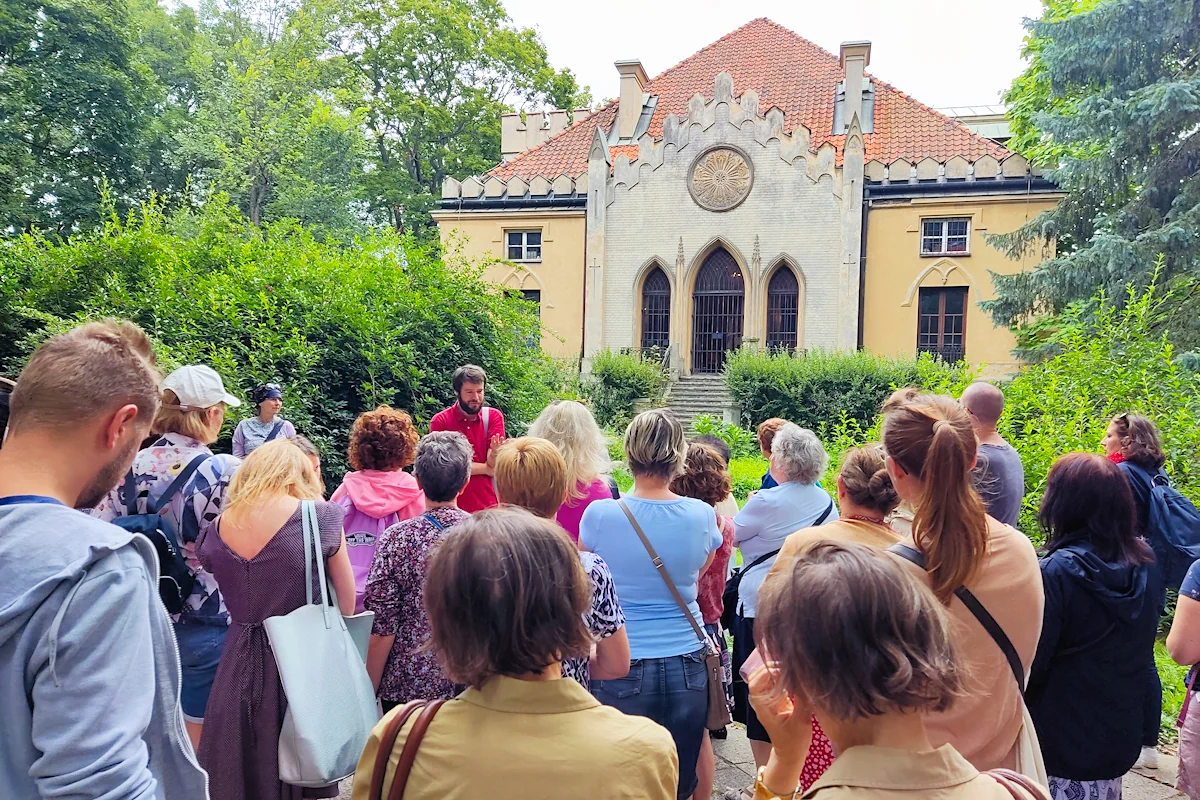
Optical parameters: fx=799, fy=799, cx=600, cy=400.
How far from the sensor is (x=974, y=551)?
91.0 inches

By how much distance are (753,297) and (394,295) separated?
16.9 metres

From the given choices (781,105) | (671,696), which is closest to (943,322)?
(781,105)

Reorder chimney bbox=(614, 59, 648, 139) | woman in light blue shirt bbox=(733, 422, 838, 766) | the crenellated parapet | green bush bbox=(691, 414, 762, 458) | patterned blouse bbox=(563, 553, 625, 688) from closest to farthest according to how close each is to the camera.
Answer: patterned blouse bbox=(563, 553, 625, 688)
woman in light blue shirt bbox=(733, 422, 838, 766)
green bush bbox=(691, 414, 762, 458)
the crenellated parapet
chimney bbox=(614, 59, 648, 139)

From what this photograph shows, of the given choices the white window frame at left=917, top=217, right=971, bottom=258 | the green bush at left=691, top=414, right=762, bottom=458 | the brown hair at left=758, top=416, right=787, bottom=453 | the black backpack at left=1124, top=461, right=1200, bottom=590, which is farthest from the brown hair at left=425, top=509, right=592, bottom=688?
the white window frame at left=917, top=217, right=971, bottom=258

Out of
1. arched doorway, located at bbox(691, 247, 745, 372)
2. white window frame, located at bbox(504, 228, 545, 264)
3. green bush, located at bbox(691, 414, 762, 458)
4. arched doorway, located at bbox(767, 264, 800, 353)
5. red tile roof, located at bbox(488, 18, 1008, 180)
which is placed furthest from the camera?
white window frame, located at bbox(504, 228, 545, 264)

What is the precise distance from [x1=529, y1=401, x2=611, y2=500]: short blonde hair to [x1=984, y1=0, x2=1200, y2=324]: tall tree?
14.8 meters

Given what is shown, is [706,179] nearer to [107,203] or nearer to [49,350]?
[107,203]

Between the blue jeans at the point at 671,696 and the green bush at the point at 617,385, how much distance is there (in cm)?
1911

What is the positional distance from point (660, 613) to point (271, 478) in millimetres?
1647

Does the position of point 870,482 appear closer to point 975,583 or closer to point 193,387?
point 975,583

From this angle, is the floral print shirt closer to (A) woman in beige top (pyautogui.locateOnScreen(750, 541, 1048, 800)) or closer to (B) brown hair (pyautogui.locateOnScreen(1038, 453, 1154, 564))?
(A) woman in beige top (pyautogui.locateOnScreen(750, 541, 1048, 800))

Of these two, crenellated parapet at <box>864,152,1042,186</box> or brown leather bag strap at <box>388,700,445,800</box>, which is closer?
brown leather bag strap at <box>388,700,445,800</box>

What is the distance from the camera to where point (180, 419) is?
11.1 feet

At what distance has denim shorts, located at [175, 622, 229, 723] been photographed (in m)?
3.28
